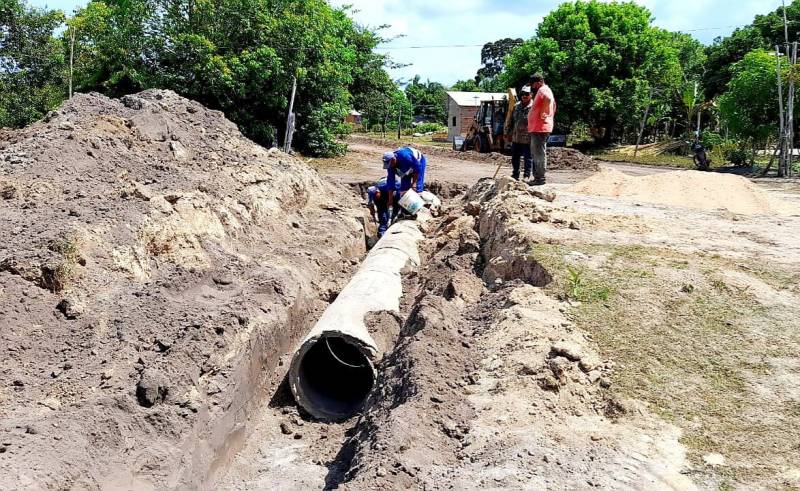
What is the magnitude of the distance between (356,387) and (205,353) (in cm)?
166

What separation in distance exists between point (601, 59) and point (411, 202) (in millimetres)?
21163

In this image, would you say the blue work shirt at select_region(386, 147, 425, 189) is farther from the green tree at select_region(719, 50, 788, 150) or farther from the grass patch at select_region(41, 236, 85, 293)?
the green tree at select_region(719, 50, 788, 150)

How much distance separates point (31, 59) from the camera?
1972 centimetres

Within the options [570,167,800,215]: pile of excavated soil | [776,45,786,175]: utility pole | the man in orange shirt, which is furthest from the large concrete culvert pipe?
[776,45,786,175]: utility pole

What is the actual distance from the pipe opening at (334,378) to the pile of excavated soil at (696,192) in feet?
20.2

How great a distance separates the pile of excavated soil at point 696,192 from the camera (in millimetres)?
10320

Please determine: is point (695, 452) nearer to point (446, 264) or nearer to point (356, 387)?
point (356, 387)

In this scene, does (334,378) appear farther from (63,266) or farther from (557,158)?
(557,158)

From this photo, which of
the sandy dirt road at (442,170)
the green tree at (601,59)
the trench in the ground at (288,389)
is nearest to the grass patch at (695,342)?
the trench in the ground at (288,389)

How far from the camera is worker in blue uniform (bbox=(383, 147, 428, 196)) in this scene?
9.81 meters

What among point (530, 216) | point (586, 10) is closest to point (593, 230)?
point (530, 216)

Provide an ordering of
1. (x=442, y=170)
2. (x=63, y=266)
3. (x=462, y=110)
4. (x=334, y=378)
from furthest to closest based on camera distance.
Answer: (x=462, y=110), (x=442, y=170), (x=334, y=378), (x=63, y=266)

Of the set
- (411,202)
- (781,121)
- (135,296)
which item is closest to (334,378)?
(135,296)

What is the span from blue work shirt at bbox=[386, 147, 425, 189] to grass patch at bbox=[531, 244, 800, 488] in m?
3.52
